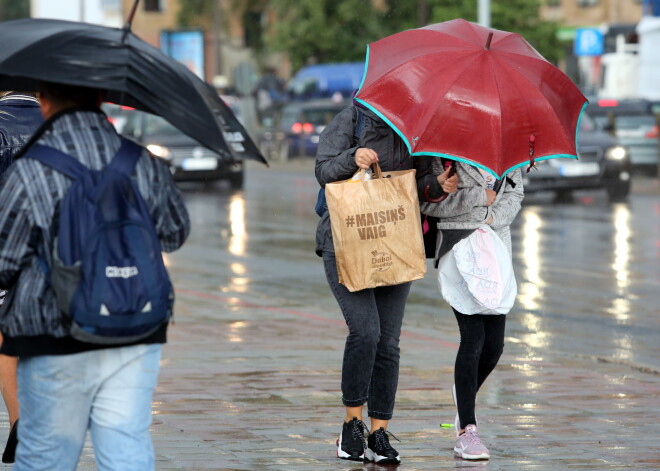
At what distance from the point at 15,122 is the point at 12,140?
0.13 m

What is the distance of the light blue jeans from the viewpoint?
3949 mm

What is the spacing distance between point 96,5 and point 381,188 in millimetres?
68245

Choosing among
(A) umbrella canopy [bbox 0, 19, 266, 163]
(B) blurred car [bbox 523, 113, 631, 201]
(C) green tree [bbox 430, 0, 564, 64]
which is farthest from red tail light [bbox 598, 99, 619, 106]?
(A) umbrella canopy [bbox 0, 19, 266, 163]

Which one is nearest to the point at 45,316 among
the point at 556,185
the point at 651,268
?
the point at 651,268

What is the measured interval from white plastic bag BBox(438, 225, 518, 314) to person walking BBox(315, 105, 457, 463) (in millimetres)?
214

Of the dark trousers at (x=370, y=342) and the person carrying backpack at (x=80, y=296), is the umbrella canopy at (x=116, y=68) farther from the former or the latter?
the dark trousers at (x=370, y=342)

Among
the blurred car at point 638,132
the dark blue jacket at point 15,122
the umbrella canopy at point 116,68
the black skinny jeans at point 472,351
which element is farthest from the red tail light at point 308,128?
the umbrella canopy at point 116,68

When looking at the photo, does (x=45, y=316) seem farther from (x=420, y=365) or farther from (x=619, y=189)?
(x=619, y=189)

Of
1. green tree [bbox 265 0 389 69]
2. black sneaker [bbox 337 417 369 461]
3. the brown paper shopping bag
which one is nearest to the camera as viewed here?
the brown paper shopping bag

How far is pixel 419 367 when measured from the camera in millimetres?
8430

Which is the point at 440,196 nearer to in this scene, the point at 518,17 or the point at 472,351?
the point at 472,351

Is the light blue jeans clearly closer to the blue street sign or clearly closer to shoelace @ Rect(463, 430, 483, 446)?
shoelace @ Rect(463, 430, 483, 446)

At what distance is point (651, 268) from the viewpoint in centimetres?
1413

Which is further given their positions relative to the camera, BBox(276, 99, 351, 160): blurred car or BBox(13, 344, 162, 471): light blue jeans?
BBox(276, 99, 351, 160): blurred car
